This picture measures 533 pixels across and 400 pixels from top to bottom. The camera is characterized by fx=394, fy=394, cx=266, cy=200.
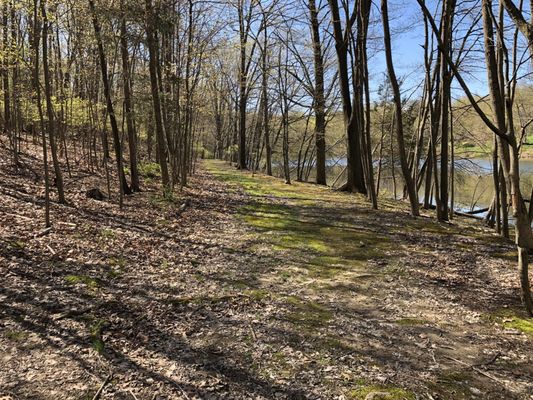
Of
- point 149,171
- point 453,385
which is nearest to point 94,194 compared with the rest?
point 149,171

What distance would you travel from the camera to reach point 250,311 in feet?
15.9

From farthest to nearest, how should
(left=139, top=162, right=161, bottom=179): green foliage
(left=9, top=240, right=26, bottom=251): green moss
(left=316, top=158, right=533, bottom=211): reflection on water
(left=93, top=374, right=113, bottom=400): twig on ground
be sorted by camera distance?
1. (left=316, top=158, right=533, bottom=211): reflection on water
2. (left=139, top=162, right=161, bottom=179): green foliage
3. (left=9, top=240, right=26, bottom=251): green moss
4. (left=93, top=374, right=113, bottom=400): twig on ground

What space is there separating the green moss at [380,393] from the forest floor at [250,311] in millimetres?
14

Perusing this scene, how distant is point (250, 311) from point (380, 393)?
1952 millimetres

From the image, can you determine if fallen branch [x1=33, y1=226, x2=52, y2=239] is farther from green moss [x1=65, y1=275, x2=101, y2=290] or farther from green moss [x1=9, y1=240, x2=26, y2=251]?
green moss [x1=65, y1=275, x2=101, y2=290]

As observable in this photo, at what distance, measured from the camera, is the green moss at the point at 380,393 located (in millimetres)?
3246

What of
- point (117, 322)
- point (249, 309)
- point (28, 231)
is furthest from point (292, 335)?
point (28, 231)

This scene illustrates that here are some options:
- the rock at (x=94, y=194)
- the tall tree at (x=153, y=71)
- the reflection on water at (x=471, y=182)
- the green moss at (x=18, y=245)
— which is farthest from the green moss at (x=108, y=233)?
the reflection on water at (x=471, y=182)

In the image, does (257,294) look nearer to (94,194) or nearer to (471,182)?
(94,194)

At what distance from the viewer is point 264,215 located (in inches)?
428

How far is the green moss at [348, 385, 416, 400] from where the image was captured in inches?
128

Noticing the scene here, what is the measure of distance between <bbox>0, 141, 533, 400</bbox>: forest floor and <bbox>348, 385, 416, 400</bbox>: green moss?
14 mm

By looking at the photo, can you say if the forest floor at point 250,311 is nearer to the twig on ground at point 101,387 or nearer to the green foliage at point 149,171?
the twig on ground at point 101,387

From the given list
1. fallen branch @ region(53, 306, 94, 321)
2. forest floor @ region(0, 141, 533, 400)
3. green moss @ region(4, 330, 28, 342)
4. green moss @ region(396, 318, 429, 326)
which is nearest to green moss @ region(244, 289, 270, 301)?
forest floor @ region(0, 141, 533, 400)
